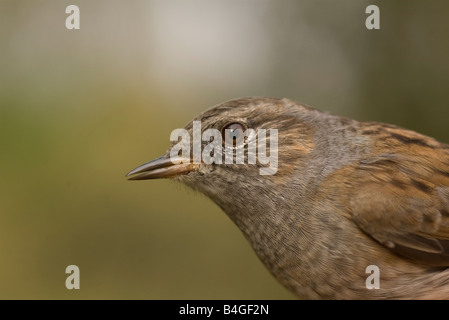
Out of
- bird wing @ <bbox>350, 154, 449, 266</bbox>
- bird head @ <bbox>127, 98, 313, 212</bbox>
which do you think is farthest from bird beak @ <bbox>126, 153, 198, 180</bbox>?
bird wing @ <bbox>350, 154, 449, 266</bbox>

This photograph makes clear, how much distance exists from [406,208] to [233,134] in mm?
1005

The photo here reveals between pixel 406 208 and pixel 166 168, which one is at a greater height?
pixel 166 168

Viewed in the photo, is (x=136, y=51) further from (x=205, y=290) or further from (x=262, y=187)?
(x=262, y=187)

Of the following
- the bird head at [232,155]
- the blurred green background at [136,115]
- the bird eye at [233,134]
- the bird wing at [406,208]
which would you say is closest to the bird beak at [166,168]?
the bird head at [232,155]

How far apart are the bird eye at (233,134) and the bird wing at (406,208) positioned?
667 millimetres

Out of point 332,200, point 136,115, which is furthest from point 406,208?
point 136,115

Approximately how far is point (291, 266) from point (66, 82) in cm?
516

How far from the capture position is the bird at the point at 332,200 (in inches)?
113

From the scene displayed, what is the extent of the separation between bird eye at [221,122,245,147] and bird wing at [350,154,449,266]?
0.67 m

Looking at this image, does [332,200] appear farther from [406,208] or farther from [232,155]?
[232,155]

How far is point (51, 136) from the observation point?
264 inches

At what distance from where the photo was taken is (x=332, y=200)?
9.71 feet

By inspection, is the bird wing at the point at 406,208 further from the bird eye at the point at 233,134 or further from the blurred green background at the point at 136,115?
the blurred green background at the point at 136,115

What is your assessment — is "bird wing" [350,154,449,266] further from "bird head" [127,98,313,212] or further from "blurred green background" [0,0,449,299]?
"blurred green background" [0,0,449,299]
